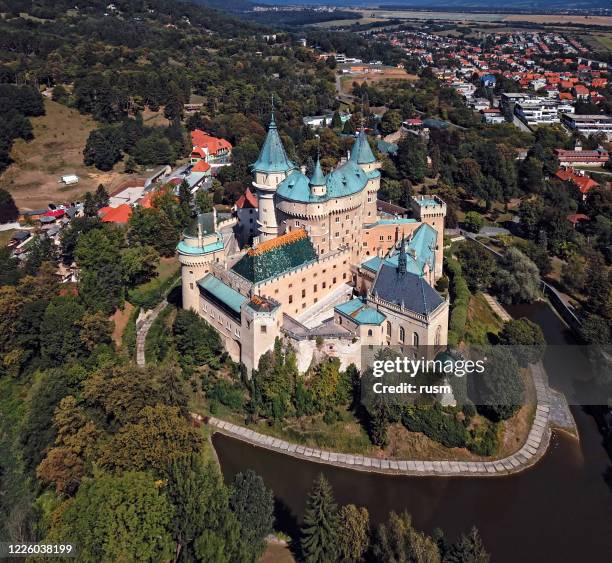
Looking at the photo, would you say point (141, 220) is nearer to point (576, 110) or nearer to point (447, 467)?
point (447, 467)

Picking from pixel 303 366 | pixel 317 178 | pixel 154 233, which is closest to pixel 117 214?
pixel 154 233

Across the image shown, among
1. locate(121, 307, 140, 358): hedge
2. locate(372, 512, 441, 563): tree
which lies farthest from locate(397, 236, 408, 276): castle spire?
locate(121, 307, 140, 358): hedge

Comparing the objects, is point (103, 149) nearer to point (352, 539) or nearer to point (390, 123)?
point (390, 123)

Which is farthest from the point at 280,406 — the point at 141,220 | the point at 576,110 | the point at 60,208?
the point at 576,110

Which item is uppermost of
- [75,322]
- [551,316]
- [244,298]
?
[244,298]

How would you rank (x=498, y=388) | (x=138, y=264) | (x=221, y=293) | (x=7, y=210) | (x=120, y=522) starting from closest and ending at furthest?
(x=120, y=522) < (x=498, y=388) < (x=221, y=293) < (x=138, y=264) < (x=7, y=210)
